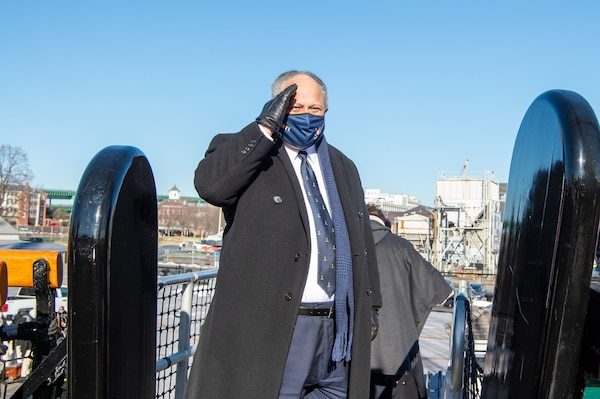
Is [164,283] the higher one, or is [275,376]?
[164,283]

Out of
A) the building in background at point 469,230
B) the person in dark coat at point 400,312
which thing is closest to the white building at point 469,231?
the building in background at point 469,230

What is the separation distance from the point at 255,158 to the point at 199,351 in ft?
2.40

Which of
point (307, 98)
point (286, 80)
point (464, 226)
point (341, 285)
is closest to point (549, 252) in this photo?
point (341, 285)

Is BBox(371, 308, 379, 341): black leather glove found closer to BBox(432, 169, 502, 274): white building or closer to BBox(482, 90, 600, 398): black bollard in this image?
BBox(482, 90, 600, 398): black bollard

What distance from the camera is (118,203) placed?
5.68ft

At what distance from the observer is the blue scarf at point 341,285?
2410 mm

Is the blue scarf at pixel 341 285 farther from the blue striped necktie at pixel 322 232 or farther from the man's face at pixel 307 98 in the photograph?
the man's face at pixel 307 98

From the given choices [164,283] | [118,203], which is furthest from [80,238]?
[164,283]

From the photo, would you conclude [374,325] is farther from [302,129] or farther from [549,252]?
[549,252]

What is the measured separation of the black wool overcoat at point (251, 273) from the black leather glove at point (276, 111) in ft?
0.16

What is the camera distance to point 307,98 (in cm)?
248

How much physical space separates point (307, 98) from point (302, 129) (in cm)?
12

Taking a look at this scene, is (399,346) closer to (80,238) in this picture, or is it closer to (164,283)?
(164,283)

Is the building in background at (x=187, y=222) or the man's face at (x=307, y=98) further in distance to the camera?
the building in background at (x=187, y=222)
